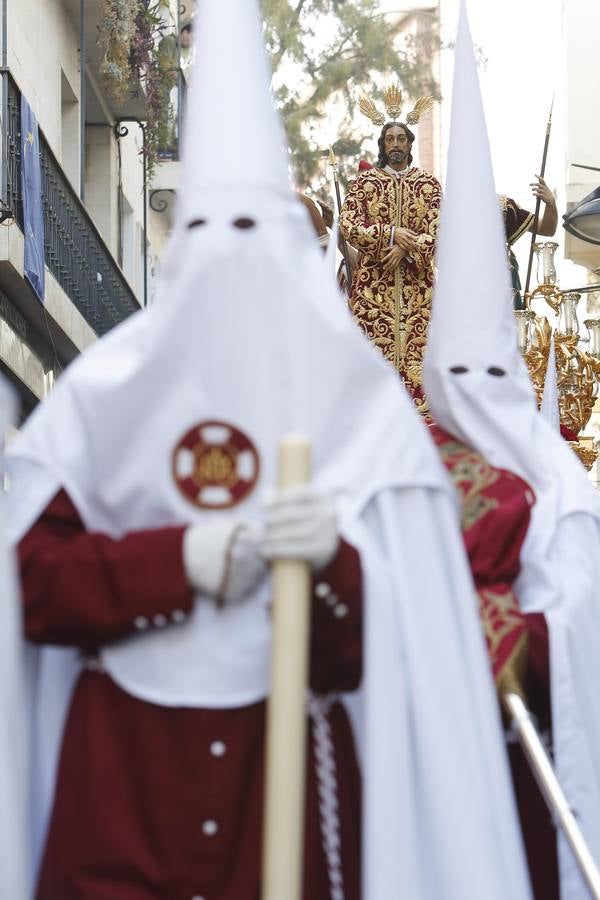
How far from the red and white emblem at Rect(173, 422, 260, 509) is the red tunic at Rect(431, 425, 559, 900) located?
41.6 inches

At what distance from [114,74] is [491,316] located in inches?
525

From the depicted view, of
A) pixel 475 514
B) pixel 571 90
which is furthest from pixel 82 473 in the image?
pixel 571 90

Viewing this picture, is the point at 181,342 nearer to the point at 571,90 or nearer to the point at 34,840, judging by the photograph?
the point at 34,840

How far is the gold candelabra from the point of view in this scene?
10.6 meters

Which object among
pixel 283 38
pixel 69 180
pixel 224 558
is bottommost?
pixel 224 558

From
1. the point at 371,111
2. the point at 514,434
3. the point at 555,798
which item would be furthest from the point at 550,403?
the point at 555,798

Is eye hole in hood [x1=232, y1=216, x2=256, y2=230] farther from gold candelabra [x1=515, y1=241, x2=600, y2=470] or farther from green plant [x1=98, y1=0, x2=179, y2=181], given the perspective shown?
green plant [x1=98, y1=0, x2=179, y2=181]

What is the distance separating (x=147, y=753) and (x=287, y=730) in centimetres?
58

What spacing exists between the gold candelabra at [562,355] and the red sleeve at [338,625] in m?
6.85

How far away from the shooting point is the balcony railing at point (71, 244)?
1295 centimetres

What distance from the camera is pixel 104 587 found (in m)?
3.62

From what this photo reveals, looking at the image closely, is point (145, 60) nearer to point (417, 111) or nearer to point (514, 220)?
point (514, 220)

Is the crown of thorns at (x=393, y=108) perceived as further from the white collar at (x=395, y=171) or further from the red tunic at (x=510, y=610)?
the red tunic at (x=510, y=610)

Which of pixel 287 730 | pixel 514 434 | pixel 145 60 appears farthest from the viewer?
pixel 145 60
